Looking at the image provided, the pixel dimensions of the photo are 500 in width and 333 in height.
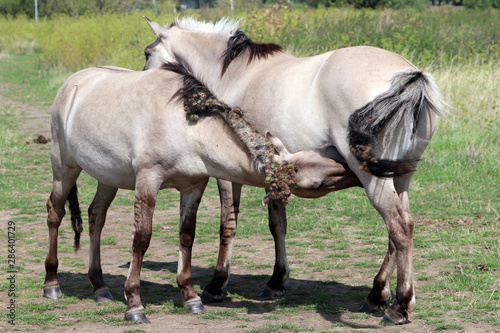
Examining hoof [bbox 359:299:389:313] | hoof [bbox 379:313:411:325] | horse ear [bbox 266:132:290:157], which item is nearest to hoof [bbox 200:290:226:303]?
hoof [bbox 359:299:389:313]

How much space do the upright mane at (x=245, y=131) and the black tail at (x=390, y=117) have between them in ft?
1.73

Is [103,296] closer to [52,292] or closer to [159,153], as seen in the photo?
[52,292]

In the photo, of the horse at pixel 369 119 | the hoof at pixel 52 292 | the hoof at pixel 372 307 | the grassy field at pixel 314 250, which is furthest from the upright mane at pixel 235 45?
the hoof at pixel 52 292

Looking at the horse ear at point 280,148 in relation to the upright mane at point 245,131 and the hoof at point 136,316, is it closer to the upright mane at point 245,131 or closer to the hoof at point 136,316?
the upright mane at point 245,131

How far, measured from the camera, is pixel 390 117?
13.5ft

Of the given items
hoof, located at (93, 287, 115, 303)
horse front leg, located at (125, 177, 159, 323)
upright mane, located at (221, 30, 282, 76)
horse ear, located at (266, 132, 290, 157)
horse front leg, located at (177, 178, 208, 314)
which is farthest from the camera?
upright mane, located at (221, 30, 282, 76)

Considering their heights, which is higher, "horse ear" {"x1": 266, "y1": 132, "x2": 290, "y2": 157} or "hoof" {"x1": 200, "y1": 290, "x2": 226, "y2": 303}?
"horse ear" {"x1": 266, "y1": 132, "x2": 290, "y2": 157}

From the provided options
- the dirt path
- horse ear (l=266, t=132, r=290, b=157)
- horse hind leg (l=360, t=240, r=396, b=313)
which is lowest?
the dirt path

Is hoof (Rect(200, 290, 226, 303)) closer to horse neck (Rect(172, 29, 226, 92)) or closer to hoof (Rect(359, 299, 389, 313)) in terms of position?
hoof (Rect(359, 299, 389, 313))

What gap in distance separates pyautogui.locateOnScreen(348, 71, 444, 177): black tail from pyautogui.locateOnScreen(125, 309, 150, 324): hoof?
1969 millimetres

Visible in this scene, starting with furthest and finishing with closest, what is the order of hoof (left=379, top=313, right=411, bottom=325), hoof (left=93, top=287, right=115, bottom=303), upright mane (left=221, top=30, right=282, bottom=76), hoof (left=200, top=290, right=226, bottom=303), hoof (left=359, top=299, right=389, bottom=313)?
upright mane (left=221, top=30, right=282, bottom=76), hoof (left=200, top=290, right=226, bottom=303), hoof (left=93, top=287, right=115, bottom=303), hoof (left=359, top=299, right=389, bottom=313), hoof (left=379, top=313, right=411, bottom=325)

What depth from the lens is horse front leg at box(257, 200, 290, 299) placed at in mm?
5293

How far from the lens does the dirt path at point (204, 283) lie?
4.39 metres

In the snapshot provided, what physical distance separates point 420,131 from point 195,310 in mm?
2217
